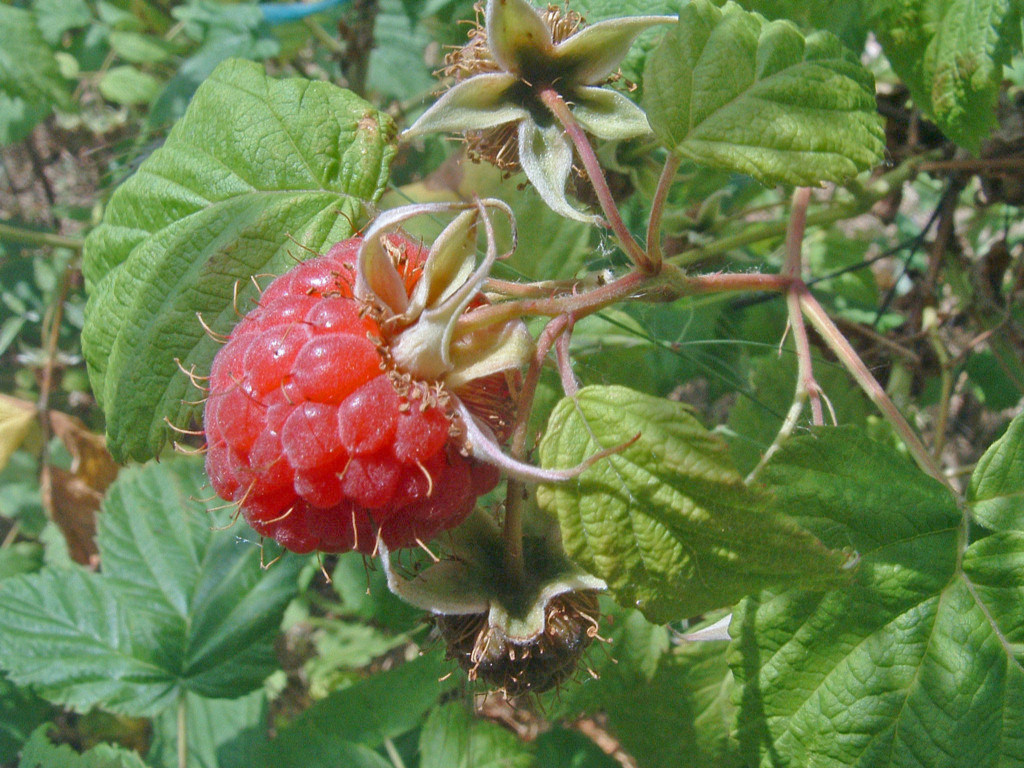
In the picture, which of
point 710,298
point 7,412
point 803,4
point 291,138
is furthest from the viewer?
point 7,412

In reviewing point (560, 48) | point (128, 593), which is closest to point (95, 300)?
point (560, 48)

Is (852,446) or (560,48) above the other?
(560,48)

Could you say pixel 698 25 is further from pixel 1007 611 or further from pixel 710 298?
pixel 710 298

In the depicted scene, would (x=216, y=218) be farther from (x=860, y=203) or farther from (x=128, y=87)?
(x=128, y=87)

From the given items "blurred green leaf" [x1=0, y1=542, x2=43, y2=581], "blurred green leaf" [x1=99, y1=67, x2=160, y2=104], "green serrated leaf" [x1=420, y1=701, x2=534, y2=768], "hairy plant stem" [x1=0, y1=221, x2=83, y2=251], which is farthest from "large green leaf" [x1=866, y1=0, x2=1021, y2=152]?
"blurred green leaf" [x1=0, y1=542, x2=43, y2=581]

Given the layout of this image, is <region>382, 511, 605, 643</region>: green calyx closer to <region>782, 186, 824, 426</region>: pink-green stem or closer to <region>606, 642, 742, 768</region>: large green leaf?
<region>782, 186, 824, 426</region>: pink-green stem

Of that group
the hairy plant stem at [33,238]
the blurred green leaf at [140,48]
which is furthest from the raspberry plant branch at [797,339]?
the blurred green leaf at [140,48]
